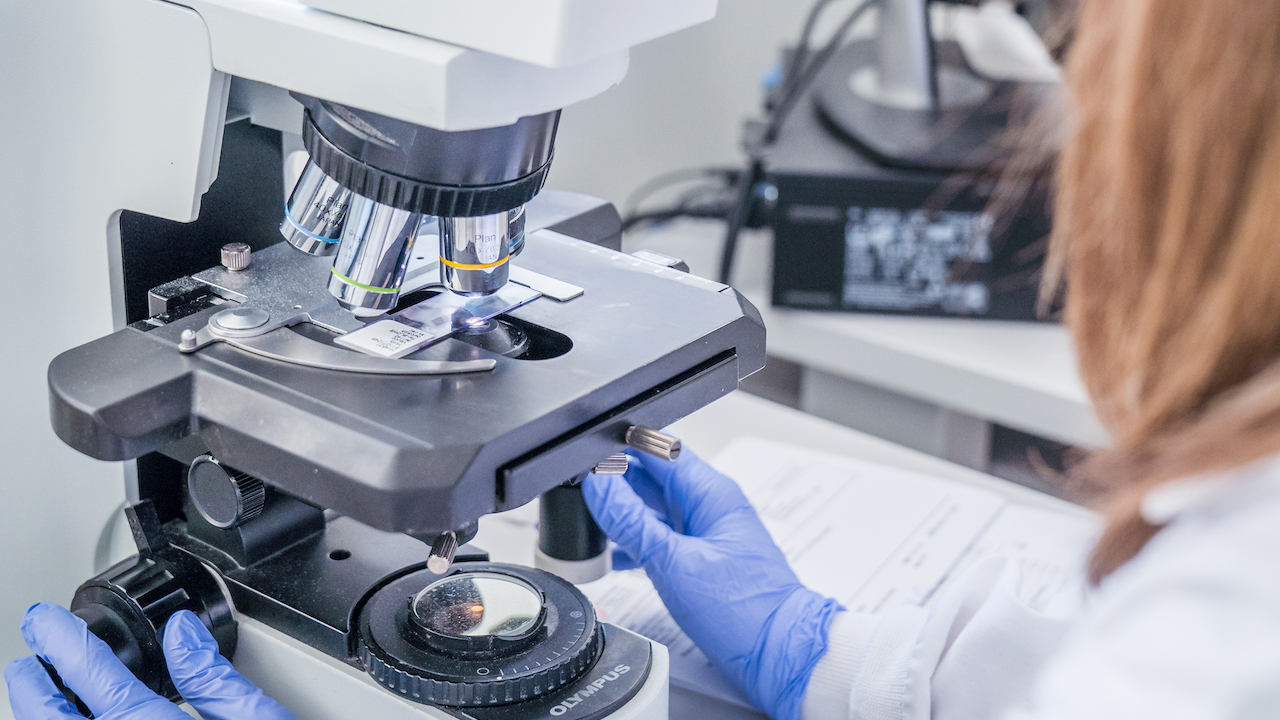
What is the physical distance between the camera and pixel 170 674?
0.69m

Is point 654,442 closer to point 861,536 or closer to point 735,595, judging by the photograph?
point 735,595

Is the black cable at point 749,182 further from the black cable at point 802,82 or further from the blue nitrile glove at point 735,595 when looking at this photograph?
the blue nitrile glove at point 735,595

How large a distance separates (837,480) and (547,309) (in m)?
0.49

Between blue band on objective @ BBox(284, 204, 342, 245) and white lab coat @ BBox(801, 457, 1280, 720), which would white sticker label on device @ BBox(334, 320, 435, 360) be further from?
white lab coat @ BBox(801, 457, 1280, 720)

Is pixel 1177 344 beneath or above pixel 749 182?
above

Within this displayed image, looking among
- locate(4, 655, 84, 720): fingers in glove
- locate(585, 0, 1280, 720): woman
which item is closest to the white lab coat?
locate(585, 0, 1280, 720): woman

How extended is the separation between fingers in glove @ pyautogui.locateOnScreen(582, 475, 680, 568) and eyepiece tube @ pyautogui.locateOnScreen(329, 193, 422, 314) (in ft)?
0.86

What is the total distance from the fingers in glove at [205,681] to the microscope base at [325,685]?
0.02 metres

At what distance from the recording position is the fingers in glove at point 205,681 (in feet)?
2.23

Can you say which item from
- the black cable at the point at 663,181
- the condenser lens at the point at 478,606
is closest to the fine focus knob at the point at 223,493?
the condenser lens at the point at 478,606

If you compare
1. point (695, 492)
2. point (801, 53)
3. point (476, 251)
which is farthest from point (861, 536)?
point (801, 53)

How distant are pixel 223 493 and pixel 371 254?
6.5 inches

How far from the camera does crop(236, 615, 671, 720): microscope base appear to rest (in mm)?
654

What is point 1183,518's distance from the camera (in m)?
0.43
